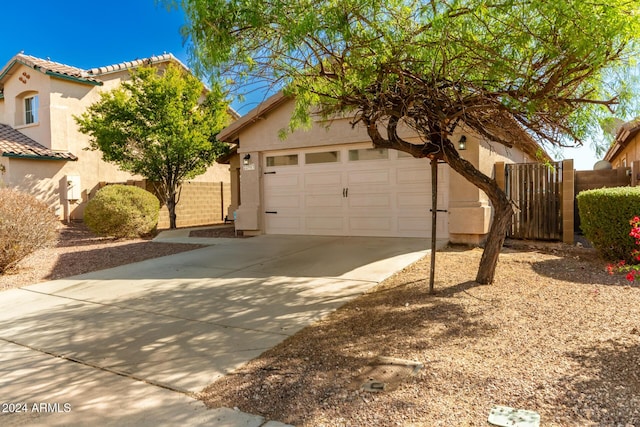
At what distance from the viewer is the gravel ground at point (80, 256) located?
7.64 m

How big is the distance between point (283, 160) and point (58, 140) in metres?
10.5

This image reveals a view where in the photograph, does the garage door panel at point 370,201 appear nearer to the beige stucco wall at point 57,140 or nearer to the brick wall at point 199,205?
the brick wall at point 199,205

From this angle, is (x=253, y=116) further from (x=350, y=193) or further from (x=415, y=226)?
(x=415, y=226)

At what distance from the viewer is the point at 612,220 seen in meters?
7.13

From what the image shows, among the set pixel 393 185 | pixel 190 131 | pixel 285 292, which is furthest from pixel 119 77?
pixel 285 292

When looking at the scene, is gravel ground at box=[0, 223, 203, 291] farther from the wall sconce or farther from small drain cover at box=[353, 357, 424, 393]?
the wall sconce

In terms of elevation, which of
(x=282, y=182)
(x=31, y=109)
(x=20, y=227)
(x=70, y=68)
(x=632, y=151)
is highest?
(x=70, y=68)

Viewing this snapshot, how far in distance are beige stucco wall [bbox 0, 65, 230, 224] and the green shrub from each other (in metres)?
16.9

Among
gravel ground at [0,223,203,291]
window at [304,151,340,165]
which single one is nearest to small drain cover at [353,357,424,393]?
gravel ground at [0,223,203,291]

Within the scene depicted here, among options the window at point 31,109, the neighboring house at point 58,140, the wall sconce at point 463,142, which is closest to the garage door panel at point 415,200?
the wall sconce at point 463,142

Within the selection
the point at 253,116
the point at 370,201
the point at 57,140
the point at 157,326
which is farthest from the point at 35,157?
the point at 157,326

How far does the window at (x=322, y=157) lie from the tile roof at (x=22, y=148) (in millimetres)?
10683

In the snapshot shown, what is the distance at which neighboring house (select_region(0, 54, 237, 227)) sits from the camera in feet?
51.9

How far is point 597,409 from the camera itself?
8.91 ft
